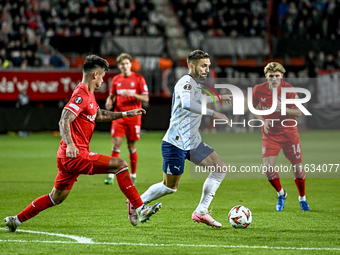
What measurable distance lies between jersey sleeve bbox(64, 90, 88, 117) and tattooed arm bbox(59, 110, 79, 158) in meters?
0.05

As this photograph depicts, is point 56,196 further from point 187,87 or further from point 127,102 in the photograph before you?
point 127,102

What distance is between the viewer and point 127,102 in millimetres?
10336

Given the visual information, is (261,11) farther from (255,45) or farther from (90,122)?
(90,122)

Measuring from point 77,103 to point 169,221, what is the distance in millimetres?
2011

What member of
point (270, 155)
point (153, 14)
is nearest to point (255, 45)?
point (153, 14)

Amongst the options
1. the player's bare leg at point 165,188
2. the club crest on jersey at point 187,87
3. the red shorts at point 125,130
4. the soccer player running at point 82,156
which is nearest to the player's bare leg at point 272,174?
the player's bare leg at point 165,188

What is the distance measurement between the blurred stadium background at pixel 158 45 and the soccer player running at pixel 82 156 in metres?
16.4

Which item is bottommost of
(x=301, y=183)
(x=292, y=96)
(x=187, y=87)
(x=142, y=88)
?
(x=301, y=183)

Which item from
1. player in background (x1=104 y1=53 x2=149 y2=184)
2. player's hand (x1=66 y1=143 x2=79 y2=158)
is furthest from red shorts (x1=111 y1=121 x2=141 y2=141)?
player's hand (x1=66 y1=143 x2=79 y2=158)

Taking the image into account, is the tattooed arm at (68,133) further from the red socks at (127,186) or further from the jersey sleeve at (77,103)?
the red socks at (127,186)

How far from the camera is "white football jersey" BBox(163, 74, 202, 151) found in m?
6.10

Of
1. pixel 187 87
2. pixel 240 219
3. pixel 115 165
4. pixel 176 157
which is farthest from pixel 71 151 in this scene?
pixel 240 219

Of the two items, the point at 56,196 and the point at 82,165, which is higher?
the point at 82,165

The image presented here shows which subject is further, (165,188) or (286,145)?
(286,145)
